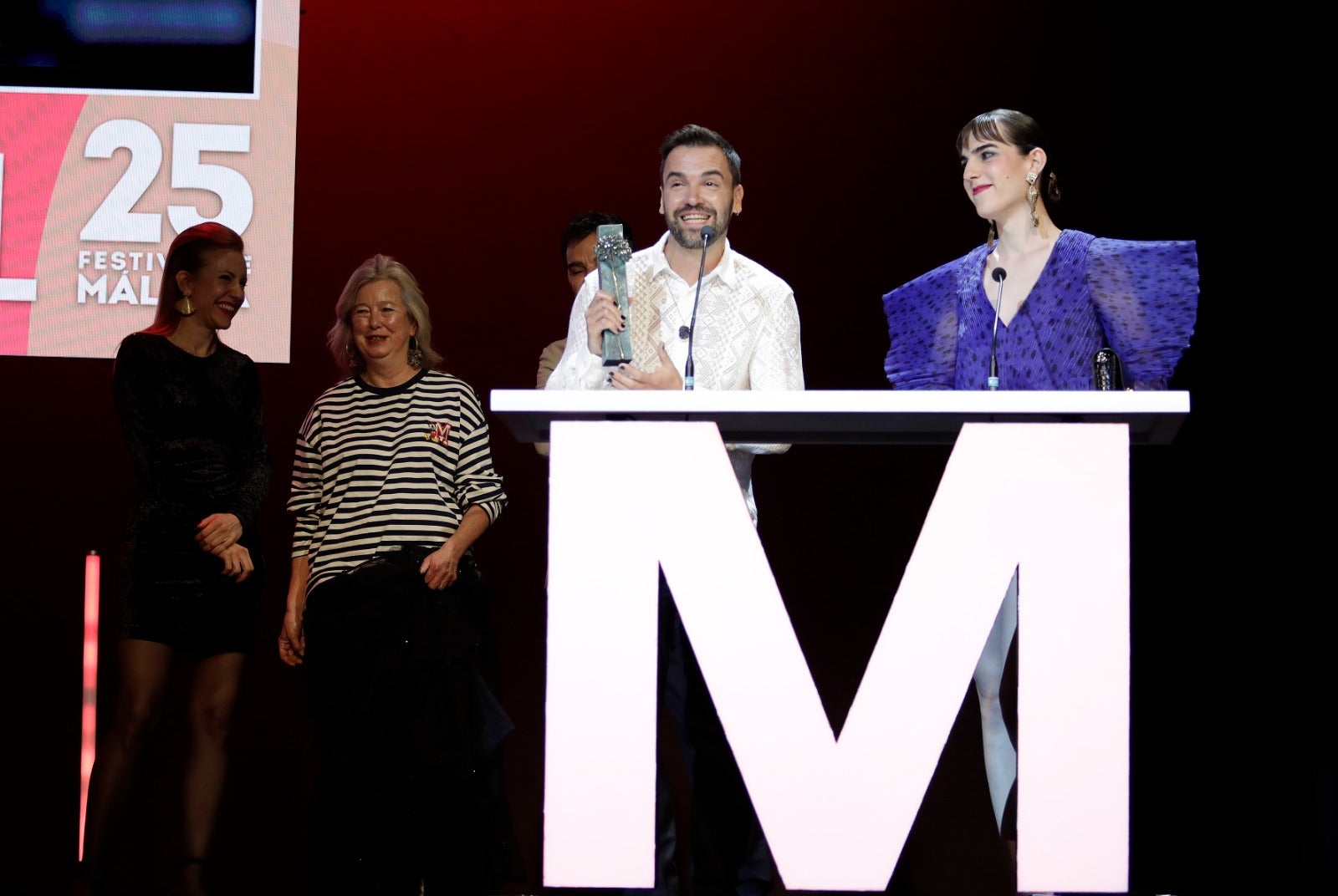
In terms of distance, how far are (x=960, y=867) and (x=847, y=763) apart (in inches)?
81.6

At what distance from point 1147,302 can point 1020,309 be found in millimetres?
269

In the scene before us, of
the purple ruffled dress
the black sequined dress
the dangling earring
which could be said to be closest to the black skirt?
the black sequined dress

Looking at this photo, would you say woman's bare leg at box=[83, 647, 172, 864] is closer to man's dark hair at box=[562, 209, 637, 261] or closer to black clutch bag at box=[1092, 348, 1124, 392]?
man's dark hair at box=[562, 209, 637, 261]

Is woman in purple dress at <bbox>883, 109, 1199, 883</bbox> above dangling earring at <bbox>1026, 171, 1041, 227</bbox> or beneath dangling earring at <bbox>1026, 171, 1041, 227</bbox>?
beneath

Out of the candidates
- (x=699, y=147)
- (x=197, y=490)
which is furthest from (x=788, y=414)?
(x=197, y=490)

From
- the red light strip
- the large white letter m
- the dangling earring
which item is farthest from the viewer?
the red light strip

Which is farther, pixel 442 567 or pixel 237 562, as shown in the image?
pixel 237 562

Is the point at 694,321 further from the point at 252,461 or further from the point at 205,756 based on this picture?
the point at 205,756

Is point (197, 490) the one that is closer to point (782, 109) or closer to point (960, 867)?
point (782, 109)

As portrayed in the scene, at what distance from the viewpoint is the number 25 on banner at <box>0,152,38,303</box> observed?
4.26 m

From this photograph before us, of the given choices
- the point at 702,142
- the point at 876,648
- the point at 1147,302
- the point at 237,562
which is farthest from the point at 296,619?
the point at 1147,302

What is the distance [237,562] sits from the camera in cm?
327

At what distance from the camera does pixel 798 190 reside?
440 centimetres

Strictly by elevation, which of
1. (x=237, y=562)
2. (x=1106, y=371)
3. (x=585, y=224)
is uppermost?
(x=585, y=224)
